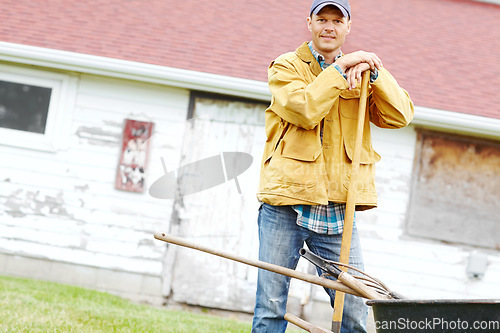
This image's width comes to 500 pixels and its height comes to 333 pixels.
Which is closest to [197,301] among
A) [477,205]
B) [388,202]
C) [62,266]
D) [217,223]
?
[217,223]

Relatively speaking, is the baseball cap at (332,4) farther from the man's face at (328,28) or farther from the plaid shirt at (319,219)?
the plaid shirt at (319,219)

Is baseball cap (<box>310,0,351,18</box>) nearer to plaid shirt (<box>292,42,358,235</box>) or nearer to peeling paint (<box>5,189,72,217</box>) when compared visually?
plaid shirt (<box>292,42,358,235</box>)

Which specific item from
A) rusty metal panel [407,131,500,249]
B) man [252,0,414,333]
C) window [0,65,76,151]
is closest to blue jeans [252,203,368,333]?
man [252,0,414,333]

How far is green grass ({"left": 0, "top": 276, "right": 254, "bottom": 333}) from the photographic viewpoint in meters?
4.57

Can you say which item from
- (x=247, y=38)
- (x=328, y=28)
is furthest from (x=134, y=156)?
(x=328, y=28)

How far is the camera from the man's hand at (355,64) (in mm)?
2864

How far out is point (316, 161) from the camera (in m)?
2.98

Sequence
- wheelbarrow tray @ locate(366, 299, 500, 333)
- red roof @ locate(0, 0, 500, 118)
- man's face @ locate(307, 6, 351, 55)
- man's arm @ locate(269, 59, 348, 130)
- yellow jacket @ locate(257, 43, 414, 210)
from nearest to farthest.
Answer: wheelbarrow tray @ locate(366, 299, 500, 333)
man's arm @ locate(269, 59, 348, 130)
yellow jacket @ locate(257, 43, 414, 210)
man's face @ locate(307, 6, 351, 55)
red roof @ locate(0, 0, 500, 118)

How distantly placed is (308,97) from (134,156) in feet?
14.9

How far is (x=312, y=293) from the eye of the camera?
7.01m

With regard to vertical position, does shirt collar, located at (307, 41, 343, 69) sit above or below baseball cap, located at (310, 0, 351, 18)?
below

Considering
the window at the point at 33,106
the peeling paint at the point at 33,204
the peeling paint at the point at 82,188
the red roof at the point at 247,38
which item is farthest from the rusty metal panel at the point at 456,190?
the window at the point at 33,106

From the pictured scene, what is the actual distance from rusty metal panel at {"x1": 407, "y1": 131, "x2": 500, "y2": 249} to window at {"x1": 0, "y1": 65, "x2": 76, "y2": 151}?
403cm

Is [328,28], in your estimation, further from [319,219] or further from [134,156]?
[134,156]
